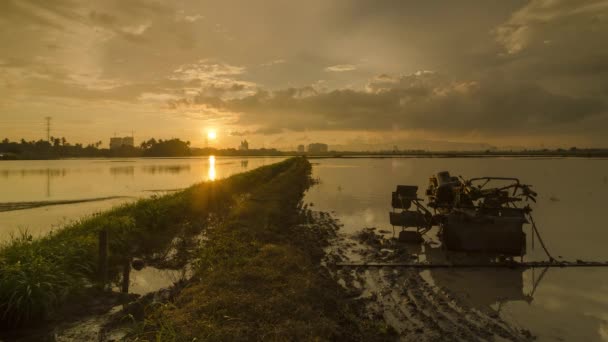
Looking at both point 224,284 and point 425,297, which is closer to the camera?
point 224,284

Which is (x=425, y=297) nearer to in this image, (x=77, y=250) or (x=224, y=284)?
(x=224, y=284)

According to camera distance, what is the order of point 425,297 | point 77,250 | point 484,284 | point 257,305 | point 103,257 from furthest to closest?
point 484,284 < point 77,250 < point 103,257 < point 425,297 < point 257,305

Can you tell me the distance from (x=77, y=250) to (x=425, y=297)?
10.0m

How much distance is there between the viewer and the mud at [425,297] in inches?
302

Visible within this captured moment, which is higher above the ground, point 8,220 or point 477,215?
point 477,215

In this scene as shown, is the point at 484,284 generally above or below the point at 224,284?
below

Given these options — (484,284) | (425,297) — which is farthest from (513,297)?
(425,297)

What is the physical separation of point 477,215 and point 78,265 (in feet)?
42.8

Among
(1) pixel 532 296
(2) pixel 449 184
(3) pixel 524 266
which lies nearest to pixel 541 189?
(2) pixel 449 184

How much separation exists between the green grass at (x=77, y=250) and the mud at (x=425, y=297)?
7.20 metres

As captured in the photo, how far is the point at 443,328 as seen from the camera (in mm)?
7762

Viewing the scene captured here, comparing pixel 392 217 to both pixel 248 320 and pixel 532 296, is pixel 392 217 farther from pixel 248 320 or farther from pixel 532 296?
pixel 248 320

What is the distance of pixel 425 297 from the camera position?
9477 millimetres

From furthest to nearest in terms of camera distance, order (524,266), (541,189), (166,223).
Result: (541,189) → (166,223) → (524,266)
